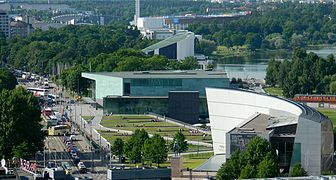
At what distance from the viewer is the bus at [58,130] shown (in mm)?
39250

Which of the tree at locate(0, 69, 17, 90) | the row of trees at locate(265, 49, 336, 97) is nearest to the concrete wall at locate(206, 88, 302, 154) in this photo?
the tree at locate(0, 69, 17, 90)

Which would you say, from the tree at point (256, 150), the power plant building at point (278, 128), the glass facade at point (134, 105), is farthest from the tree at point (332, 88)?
the tree at point (256, 150)

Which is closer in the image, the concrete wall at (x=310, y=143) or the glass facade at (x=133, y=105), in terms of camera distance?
the concrete wall at (x=310, y=143)

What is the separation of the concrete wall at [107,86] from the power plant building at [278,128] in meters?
13.8

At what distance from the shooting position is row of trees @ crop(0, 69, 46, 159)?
31.4m

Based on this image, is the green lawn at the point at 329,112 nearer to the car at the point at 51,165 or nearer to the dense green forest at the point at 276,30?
the car at the point at 51,165

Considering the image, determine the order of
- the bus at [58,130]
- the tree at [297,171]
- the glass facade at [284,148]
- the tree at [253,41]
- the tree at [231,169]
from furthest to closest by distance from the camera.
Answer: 1. the tree at [253,41]
2. the bus at [58,130]
3. the glass facade at [284,148]
4. the tree at [231,169]
5. the tree at [297,171]

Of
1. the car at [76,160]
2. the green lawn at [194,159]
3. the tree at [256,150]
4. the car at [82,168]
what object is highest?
the tree at [256,150]

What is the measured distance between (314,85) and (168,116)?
11667mm

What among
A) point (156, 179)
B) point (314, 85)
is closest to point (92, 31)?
point (314, 85)

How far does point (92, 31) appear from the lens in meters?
84.4

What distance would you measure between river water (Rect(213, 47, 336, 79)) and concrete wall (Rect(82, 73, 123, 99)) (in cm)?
1369

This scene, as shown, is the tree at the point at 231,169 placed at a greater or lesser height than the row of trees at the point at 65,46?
greater

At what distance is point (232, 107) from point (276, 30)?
6613 cm
